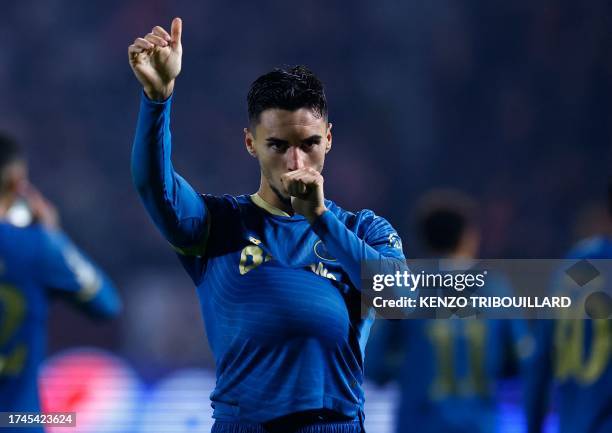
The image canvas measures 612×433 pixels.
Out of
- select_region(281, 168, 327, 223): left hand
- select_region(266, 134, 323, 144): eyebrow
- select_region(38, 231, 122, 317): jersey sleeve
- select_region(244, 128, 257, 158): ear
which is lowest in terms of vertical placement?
select_region(281, 168, 327, 223): left hand

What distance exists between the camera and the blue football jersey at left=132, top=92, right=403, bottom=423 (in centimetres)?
212

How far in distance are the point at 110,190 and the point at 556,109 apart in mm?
5116

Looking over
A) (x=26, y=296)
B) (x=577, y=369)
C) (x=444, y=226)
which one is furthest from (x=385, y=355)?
(x=26, y=296)

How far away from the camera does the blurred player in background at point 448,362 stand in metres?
3.86

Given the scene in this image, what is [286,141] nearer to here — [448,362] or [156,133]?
[156,133]

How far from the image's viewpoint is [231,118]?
35.0ft

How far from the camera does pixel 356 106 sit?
A: 10.8 meters

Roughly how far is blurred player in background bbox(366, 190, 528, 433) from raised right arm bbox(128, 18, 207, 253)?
1821mm

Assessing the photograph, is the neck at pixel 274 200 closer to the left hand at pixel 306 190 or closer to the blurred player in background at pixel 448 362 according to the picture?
the left hand at pixel 306 190

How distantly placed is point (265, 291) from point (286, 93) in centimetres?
51

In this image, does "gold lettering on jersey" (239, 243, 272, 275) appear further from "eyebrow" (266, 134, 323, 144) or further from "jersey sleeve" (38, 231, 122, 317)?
"jersey sleeve" (38, 231, 122, 317)

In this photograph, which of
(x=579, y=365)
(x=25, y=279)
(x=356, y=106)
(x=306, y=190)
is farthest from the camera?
(x=356, y=106)

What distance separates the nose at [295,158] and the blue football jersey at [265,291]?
5.4 inches

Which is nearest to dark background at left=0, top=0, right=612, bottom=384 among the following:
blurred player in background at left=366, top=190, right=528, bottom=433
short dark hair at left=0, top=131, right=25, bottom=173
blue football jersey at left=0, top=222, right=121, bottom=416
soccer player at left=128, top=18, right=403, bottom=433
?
short dark hair at left=0, top=131, right=25, bottom=173
